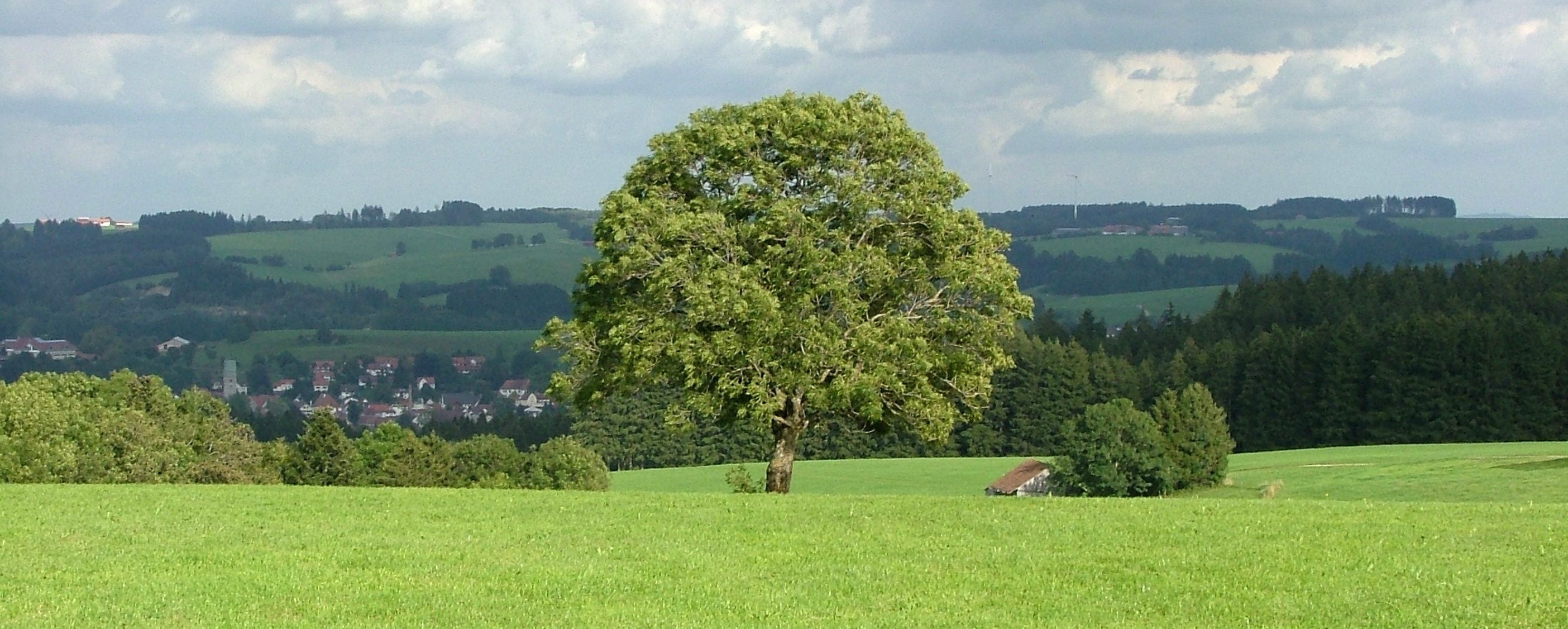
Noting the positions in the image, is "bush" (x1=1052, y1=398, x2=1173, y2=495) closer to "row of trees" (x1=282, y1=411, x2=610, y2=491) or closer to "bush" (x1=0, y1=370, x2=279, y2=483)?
"row of trees" (x1=282, y1=411, x2=610, y2=491)

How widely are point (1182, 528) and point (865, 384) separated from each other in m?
11.9

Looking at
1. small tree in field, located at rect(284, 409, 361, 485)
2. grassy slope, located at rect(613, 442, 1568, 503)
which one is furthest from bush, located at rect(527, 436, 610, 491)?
small tree in field, located at rect(284, 409, 361, 485)

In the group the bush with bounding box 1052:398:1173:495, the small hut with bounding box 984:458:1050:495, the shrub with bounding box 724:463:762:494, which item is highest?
the shrub with bounding box 724:463:762:494

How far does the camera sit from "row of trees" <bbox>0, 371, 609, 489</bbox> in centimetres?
7138

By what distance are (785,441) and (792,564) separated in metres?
17.5

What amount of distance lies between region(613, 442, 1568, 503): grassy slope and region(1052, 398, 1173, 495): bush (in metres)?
2.52

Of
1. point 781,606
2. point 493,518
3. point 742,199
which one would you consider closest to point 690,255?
point 742,199

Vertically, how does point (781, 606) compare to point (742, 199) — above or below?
below

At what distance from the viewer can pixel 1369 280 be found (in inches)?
6767

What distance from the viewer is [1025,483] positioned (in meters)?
85.3

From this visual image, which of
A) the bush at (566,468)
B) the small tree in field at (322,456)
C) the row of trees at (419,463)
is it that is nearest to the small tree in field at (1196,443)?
the bush at (566,468)

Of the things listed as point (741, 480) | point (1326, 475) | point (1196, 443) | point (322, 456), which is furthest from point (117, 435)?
point (1326, 475)

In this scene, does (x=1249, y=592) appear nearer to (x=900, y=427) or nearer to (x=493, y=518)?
(x=493, y=518)

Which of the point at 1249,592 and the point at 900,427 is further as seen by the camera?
the point at 900,427
